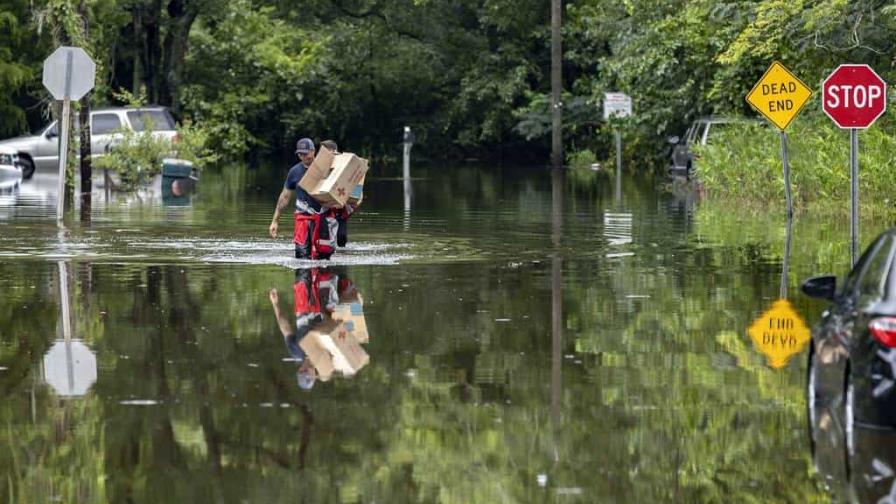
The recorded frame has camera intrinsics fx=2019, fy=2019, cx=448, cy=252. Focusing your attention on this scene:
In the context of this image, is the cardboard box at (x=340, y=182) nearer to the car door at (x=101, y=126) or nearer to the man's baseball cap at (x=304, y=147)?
the man's baseball cap at (x=304, y=147)

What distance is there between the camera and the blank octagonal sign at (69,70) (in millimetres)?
27609

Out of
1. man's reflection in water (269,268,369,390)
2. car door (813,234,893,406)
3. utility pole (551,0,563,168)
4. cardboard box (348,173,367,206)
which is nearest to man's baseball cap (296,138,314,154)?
cardboard box (348,173,367,206)

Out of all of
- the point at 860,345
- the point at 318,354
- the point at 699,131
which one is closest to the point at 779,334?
the point at 318,354

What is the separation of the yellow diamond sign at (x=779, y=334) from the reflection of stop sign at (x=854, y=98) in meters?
3.60

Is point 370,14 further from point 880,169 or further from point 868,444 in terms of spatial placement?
point 868,444

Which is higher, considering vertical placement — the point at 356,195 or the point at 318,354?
the point at 356,195

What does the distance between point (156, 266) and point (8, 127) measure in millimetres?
38480

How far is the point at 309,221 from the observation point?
2139 centimetres

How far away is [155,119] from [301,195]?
29007 millimetres

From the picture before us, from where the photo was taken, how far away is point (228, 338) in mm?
14047

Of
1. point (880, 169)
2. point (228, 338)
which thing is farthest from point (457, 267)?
point (880, 169)

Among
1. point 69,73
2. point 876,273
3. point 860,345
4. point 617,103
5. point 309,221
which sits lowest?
point 860,345

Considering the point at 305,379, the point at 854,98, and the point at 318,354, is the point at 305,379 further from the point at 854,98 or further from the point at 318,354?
the point at 854,98

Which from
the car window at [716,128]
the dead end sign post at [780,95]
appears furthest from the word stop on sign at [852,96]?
the car window at [716,128]
